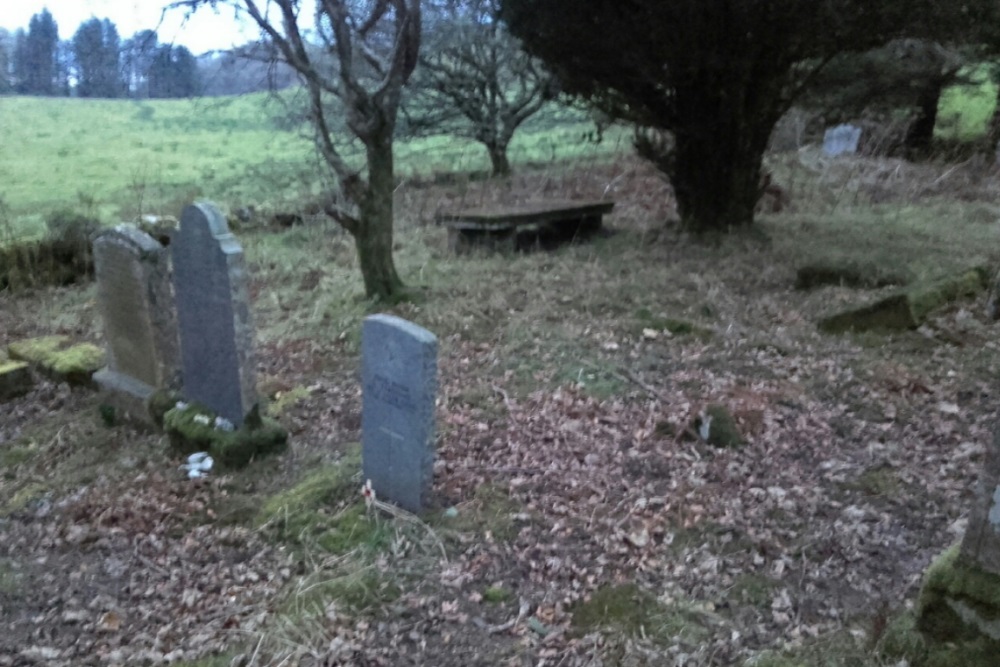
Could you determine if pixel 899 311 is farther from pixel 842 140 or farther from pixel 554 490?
pixel 842 140

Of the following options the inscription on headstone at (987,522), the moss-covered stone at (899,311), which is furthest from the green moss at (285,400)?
the inscription on headstone at (987,522)

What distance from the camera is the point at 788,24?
9.37 meters

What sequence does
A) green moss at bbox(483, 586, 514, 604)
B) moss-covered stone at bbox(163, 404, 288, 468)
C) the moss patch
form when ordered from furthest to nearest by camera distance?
moss-covered stone at bbox(163, 404, 288, 468), green moss at bbox(483, 586, 514, 604), the moss patch

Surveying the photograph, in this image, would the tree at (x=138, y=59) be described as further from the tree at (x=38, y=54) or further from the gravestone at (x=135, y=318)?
the gravestone at (x=135, y=318)

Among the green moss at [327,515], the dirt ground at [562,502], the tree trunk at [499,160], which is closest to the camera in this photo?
the dirt ground at [562,502]

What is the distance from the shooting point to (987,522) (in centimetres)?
281

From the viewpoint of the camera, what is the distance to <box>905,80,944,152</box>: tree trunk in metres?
19.0

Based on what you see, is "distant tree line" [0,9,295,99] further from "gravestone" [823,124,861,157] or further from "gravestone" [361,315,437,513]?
"gravestone" [823,124,861,157]

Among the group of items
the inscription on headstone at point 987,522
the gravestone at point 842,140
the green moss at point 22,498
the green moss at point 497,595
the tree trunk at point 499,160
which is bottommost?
the green moss at point 22,498

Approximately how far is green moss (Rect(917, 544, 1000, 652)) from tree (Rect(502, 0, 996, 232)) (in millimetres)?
7541

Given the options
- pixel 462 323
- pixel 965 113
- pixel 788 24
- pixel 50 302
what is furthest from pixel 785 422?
pixel 965 113

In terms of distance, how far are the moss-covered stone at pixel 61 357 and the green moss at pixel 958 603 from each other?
667 centimetres

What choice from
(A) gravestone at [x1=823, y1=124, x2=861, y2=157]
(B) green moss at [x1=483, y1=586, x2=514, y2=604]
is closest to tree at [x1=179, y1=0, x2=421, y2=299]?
(B) green moss at [x1=483, y1=586, x2=514, y2=604]

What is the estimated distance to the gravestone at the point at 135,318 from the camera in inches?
241
